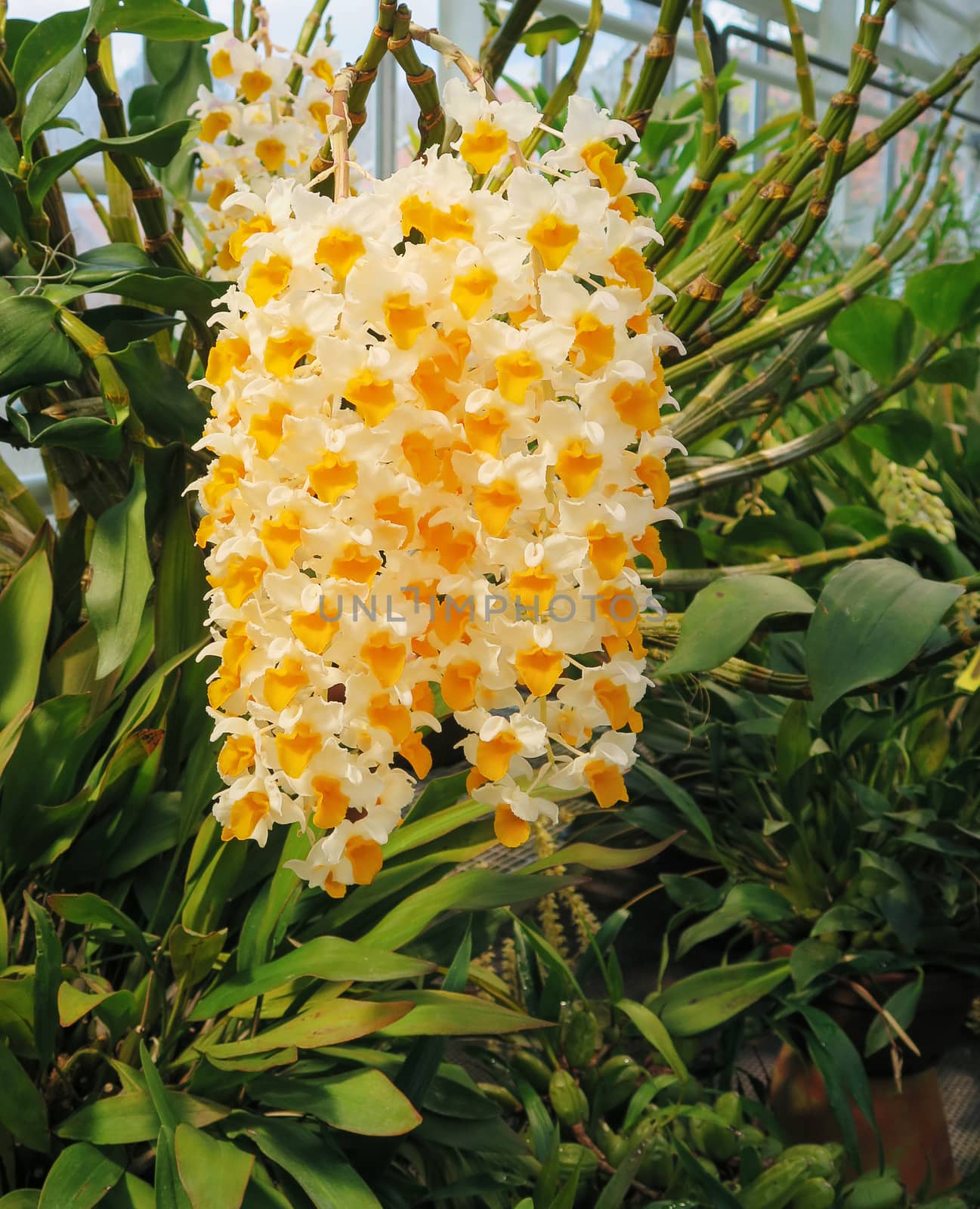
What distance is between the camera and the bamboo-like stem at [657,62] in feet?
2.10

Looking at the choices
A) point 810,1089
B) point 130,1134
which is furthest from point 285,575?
point 810,1089

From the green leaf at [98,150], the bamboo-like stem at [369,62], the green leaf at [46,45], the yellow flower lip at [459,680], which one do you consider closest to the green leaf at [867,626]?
the yellow flower lip at [459,680]

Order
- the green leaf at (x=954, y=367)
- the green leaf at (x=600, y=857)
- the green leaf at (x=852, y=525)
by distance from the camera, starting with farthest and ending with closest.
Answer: the green leaf at (x=852, y=525) → the green leaf at (x=954, y=367) → the green leaf at (x=600, y=857)

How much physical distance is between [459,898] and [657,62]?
546mm

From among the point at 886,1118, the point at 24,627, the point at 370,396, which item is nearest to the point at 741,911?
the point at 886,1118

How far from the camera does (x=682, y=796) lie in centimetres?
103

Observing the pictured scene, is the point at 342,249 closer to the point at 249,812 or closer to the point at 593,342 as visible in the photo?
the point at 593,342

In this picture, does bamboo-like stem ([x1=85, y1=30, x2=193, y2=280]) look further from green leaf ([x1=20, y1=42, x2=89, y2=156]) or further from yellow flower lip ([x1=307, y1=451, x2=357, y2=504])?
yellow flower lip ([x1=307, y1=451, x2=357, y2=504])

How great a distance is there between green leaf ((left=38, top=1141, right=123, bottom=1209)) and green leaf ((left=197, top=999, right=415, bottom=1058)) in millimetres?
75

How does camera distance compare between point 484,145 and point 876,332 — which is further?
point 876,332

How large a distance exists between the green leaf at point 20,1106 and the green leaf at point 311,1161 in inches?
4.0

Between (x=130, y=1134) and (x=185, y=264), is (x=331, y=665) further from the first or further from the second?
(x=185, y=264)

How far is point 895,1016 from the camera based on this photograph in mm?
941

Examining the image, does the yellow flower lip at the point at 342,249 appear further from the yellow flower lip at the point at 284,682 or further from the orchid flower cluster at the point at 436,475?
the yellow flower lip at the point at 284,682
